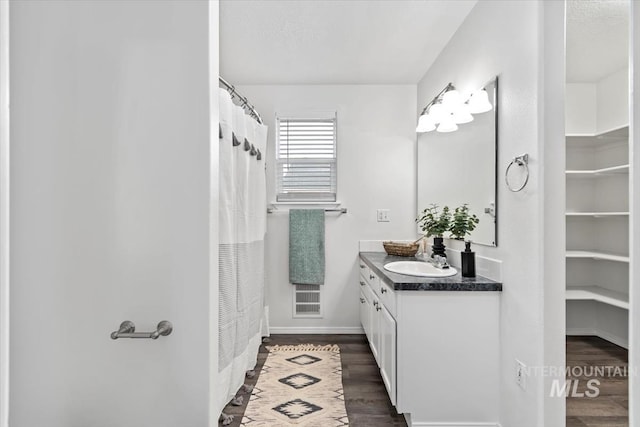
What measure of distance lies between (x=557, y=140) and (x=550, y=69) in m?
0.32

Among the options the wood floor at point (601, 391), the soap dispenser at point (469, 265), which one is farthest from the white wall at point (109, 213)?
the wood floor at point (601, 391)

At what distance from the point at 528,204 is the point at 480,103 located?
742 mm

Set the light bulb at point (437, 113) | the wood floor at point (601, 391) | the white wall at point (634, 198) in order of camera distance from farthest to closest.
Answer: the light bulb at point (437, 113)
the wood floor at point (601, 391)
the white wall at point (634, 198)

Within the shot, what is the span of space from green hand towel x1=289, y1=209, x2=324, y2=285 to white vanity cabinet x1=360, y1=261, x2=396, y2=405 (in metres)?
0.54

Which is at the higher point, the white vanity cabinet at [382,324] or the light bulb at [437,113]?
the light bulb at [437,113]

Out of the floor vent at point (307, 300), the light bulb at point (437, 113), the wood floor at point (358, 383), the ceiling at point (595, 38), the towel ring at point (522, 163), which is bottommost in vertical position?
the wood floor at point (358, 383)

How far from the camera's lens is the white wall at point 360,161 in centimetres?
354

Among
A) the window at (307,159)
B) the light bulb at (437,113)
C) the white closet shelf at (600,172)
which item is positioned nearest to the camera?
the light bulb at (437,113)

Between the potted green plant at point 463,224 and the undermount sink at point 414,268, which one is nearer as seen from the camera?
the potted green plant at point 463,224

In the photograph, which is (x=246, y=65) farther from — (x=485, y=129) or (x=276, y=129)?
(x=485, y=129)

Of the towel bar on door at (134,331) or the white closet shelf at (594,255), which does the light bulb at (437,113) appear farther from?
the towel bar on door at (134,331)

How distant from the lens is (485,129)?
2.13 metres

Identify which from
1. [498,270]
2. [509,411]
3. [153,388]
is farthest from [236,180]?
[509,411]

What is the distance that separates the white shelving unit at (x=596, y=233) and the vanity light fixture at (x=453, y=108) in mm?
1368
